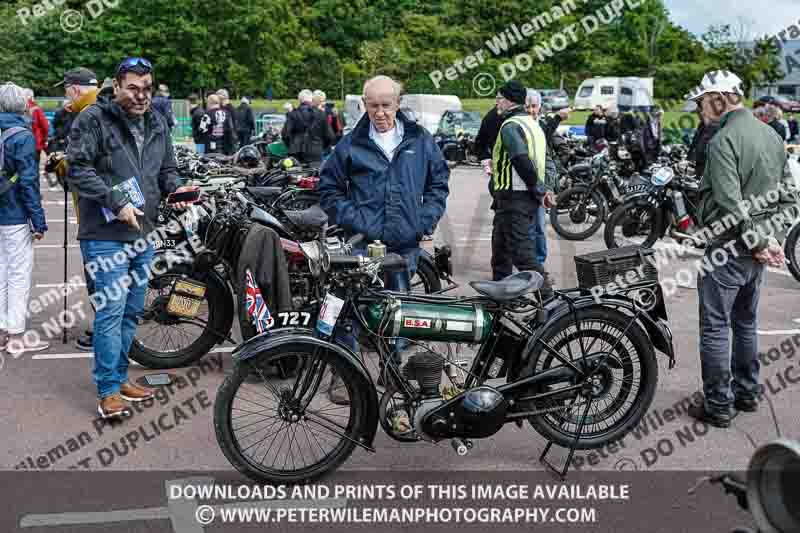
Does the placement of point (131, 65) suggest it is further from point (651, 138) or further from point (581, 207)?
point (651, 138)

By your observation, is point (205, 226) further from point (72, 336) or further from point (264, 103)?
point (264, 103)

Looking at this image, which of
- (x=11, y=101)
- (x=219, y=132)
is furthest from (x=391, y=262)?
(x=219, y=132)

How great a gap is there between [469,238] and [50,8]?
38.9 meters

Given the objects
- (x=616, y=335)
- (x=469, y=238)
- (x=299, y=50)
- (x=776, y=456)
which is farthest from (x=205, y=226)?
(x=299, y=50)

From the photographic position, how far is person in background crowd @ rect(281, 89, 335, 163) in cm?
1535

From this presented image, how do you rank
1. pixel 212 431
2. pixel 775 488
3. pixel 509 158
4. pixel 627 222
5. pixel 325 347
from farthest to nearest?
1. pixel 627 222
2. pixel 509 158
3. pixel 212 431
4. pixel 325 347
5. pixel 775 488

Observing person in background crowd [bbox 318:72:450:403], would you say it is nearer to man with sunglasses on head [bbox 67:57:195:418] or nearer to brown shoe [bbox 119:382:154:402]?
man with sunglasses on head [bbox 67:57:195:418]

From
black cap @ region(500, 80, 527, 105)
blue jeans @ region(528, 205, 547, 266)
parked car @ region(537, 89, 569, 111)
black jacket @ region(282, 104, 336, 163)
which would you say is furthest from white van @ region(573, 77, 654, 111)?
black cap @ region(500, 80, 527, 105)

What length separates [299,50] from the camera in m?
55.8

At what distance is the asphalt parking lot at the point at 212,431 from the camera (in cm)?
482

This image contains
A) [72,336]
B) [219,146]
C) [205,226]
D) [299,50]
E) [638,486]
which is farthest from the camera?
[299,50]

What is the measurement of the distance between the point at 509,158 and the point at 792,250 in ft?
11.3

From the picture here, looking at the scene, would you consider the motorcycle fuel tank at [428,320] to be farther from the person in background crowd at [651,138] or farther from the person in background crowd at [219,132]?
the person in background crowd at [219,132]

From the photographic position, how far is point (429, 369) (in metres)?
4.46
